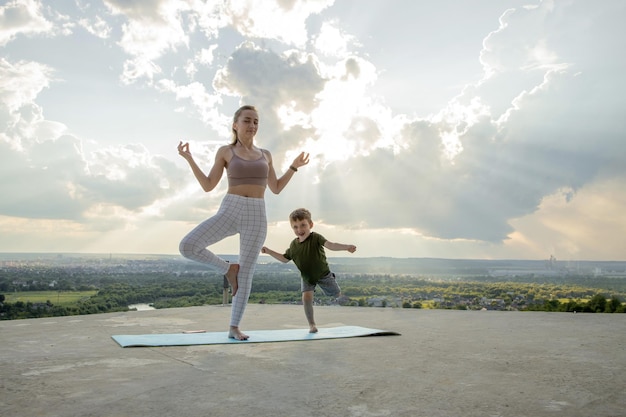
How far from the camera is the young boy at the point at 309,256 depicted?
18.1 feet

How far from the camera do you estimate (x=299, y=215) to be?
560cm

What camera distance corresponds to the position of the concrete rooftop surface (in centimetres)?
257

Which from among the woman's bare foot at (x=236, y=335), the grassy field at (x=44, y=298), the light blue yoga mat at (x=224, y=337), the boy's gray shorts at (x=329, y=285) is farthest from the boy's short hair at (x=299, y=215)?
the grassy field at (x=44, y=298)

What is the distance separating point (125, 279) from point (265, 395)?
12458mm

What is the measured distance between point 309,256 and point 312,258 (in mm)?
37

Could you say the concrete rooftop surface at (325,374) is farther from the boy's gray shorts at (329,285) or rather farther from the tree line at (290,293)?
the tree line at (290,293)

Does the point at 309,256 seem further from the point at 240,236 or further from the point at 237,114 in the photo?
the point at 237,114

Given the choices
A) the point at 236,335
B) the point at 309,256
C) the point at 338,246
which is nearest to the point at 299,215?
the point at 309,256

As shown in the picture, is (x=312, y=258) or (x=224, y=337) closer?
(x=224, y=337)

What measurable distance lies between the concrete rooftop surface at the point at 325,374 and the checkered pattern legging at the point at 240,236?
1.89 ft

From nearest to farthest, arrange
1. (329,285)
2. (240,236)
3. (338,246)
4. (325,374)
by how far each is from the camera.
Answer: (325,374) → (240,236) → (338,246) → (329,285)

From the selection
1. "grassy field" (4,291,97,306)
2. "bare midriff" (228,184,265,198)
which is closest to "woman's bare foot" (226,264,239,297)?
"bare midriff" (228,184,265,198)

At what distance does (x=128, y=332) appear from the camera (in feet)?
18.0

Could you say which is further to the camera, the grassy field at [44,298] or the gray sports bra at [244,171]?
the grassy field at [44,298]
